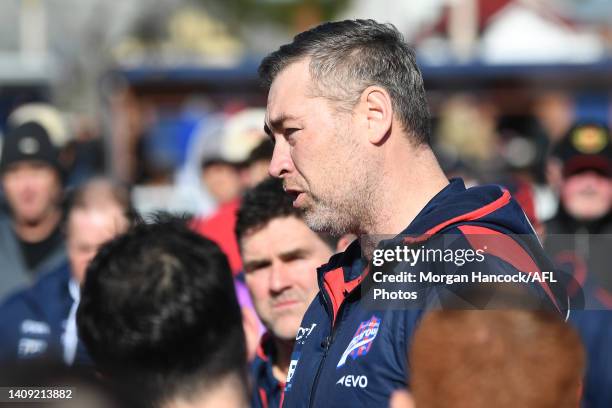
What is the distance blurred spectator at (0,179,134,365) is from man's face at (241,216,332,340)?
2.81 feet

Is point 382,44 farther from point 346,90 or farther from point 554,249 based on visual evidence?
point 554,249

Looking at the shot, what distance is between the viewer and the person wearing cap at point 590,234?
13.4 feet

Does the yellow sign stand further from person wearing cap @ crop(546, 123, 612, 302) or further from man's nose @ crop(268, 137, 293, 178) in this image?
man's nose @ crop(268, 137, 293, 178)

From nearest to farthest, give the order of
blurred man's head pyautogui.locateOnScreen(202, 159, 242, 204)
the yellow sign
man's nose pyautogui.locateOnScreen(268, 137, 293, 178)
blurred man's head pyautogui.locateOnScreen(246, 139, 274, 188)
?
man's nose pyautogui.locateOnScreen(268, 137, 293, 178) → blurred man's head pyautogui.locateOnScreen(246, 139, 274, 188) → the yellow sign → blurred man's head pyautogui.locateOnScreen(202, 159, 242, 204)

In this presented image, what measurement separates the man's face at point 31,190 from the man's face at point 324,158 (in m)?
3.80

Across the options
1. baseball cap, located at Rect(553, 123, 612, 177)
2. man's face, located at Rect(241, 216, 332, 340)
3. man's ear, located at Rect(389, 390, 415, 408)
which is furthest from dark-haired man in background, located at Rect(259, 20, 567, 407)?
baseball cap, located at Rect(553, 123, 612, 177)

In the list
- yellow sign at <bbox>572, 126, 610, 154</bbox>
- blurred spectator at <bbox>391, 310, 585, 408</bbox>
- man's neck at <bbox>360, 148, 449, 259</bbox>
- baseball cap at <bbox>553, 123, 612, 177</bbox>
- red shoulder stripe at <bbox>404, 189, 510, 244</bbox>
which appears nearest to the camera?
blurred spectator at <bbox>391, 310, 585, 408</bbox>

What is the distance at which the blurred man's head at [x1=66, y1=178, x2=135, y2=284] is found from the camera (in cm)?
504

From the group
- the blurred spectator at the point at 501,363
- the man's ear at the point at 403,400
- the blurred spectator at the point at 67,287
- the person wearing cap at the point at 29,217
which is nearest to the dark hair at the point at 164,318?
A: the man's ear at the point at 403,400

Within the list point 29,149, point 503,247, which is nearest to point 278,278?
point 503,247

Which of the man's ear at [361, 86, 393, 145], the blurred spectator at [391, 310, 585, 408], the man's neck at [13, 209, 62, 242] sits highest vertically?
the man's ear at [361, 86, 393, 145]

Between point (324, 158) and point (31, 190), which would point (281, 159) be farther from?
point (31, 190)

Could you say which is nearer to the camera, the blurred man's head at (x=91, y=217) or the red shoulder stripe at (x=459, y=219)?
the red shoulder stripe at (x=459, y=219)

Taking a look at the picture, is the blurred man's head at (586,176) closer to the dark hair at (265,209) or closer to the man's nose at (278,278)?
the dark hair at (265,209)
